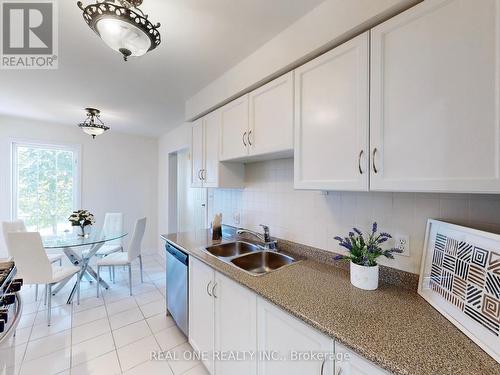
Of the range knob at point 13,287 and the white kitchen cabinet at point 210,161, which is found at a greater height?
the white kitchen cabinet at point 210,161

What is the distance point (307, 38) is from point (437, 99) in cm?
78

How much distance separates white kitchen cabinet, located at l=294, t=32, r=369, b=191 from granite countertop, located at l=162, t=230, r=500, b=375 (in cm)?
52

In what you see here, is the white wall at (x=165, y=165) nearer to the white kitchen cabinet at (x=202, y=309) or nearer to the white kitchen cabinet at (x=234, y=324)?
the white kitchen cabinet at (x=202, y=309)

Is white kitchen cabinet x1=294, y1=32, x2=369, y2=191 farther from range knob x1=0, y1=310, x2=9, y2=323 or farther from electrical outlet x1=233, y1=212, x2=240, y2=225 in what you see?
range knob x1=0, y1=310, x2=9, y2=323

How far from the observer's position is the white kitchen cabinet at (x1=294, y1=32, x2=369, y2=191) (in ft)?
3.32

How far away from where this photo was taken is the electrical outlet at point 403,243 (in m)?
1.12

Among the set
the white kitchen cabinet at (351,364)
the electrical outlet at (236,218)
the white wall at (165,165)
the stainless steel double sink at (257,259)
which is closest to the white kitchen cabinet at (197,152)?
the electrical outlet at (236,218)

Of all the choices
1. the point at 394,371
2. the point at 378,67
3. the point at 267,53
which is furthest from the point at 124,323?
the point at 378,67

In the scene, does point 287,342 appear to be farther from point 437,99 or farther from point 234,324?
point 437,99

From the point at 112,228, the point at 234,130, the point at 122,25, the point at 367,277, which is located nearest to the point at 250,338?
the point at 367,277

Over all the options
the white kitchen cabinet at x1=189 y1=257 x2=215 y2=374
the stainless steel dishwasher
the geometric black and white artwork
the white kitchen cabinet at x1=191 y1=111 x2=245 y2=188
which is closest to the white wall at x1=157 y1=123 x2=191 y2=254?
the white kitchen cabinet at x1=191 y1=111 x2=245 y2=188

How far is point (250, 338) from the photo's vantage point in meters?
1.15

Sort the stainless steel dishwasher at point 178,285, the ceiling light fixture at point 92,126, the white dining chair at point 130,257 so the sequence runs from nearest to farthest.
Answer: the stainless steel dishwasher at point 178,285
the ceiling light fixture at point 92,126
the white dining chair at point 130,257

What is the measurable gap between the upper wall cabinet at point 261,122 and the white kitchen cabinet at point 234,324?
36.2 inches
